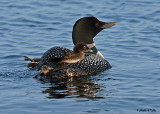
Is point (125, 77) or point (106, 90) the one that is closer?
point (106, 90)

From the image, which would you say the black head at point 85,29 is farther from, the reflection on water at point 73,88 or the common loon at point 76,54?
the reflection on water at point 73,88

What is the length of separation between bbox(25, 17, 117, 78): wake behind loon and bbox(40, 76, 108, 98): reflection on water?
13 centimetres

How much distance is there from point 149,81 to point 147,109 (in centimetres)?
157

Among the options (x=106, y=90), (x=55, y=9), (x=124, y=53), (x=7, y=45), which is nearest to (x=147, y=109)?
(x=106, y=90)

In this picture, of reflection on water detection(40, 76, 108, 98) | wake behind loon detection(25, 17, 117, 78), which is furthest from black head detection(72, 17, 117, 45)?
reflection on water detection(40, 76, 108, 98)

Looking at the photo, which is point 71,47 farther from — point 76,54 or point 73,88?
point 73,88

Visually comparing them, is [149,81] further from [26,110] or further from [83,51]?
[26,110]

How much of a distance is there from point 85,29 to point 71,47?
1.44 meters

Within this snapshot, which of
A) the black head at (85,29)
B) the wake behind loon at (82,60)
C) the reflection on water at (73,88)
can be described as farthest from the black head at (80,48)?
the black head at (85,29)

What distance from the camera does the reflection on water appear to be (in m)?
7.46

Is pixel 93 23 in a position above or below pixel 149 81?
above

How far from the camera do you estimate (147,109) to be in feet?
22.2

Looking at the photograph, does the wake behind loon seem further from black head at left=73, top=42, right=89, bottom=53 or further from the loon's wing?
black head at left=73, top=42, right=89, bottom=53

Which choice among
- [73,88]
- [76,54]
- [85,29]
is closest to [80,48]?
[76,54]
